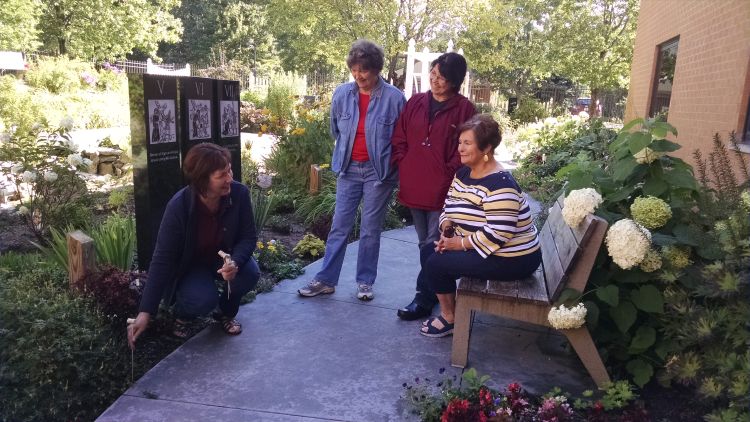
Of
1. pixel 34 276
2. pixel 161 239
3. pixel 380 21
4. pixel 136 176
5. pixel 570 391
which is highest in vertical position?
pixel 380 21

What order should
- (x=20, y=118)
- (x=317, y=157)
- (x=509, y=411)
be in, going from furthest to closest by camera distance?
(x=20, y=118)
(x=317, y=157)
(x=509, y=411)

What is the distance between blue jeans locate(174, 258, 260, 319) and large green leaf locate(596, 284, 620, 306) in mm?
2034

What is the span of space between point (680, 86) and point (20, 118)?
10504 mm

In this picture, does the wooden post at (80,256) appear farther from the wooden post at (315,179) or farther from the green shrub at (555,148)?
the green shrub at (555,148)

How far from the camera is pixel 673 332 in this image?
2773 mm

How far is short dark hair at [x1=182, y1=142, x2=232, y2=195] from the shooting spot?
3.12 metres

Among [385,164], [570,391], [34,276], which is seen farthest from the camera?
[385,164]

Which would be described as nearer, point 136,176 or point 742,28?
point 136,176

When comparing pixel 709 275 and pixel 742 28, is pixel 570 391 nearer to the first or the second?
pixel 709 275

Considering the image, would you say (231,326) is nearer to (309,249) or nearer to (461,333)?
(461,333)

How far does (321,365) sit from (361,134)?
1.65 metres

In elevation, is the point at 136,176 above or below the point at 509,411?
above

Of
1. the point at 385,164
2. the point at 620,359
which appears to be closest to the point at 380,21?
the point at 385,164

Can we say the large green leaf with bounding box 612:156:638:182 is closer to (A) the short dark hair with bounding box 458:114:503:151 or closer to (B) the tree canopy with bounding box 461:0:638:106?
(A) the short dark hair with bounding box 458:114:503:151
